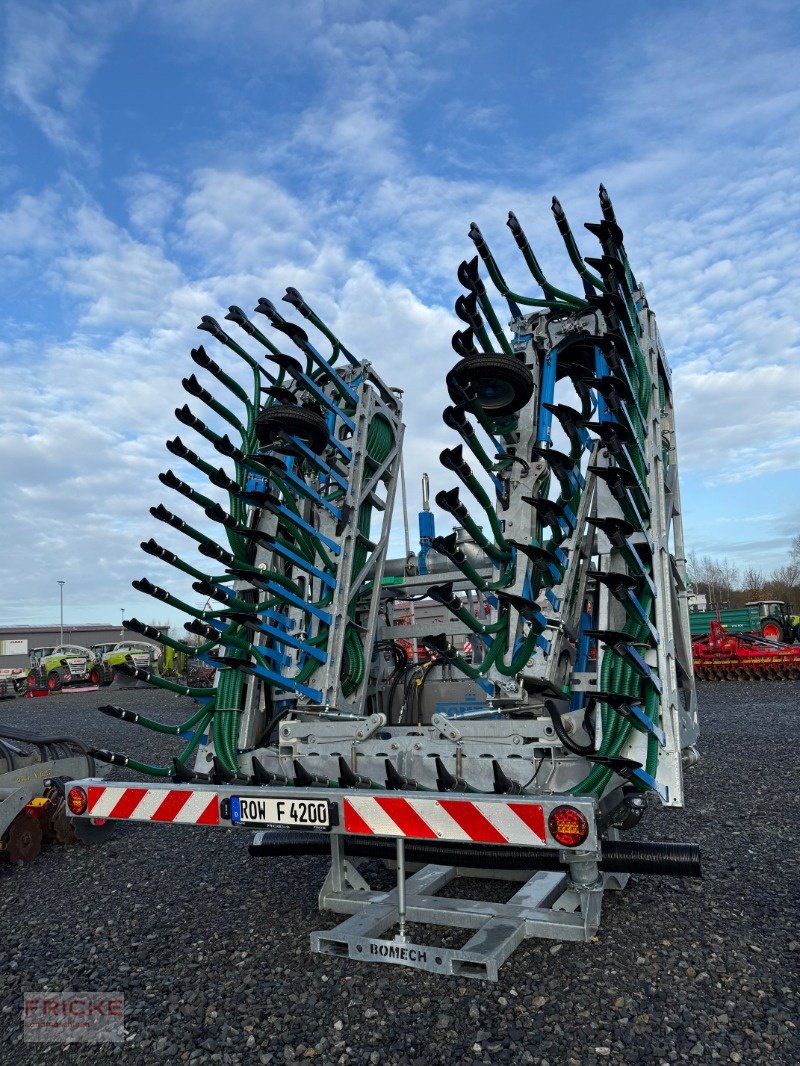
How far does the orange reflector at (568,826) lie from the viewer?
2.90m

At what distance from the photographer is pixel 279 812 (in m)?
3.34

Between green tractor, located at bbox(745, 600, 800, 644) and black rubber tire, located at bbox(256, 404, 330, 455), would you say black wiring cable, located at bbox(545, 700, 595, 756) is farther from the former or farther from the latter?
green tractor, located at bbox(745, 600, 800, 644)

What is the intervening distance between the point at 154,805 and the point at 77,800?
46 centimetres

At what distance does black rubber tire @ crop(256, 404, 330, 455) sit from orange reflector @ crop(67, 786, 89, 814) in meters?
2.34

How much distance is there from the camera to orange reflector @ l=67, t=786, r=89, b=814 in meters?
3.74

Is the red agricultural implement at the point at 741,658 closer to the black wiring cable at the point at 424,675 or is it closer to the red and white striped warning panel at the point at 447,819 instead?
the black wiring cable at the point at 424,675

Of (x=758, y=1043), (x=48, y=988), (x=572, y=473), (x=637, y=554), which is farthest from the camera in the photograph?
(x=572, y=473)

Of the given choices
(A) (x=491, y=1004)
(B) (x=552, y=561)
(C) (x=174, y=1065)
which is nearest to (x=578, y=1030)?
(A) (x=491, y=1004)

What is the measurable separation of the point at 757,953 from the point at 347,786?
1973mm

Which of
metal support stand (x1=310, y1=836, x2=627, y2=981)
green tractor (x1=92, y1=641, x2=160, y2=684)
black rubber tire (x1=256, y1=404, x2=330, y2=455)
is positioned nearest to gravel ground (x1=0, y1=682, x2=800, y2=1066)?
metal support stand (x1=310, y1=836, x2=627, y2=981)

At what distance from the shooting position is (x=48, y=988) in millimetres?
3410

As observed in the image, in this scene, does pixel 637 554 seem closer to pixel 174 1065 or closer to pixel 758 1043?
pixel 758 1043

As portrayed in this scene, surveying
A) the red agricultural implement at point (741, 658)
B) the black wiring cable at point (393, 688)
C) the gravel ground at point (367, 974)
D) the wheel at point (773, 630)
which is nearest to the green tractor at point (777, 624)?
the wheel at point (773, 630)

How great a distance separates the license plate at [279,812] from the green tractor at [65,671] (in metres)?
30.6
